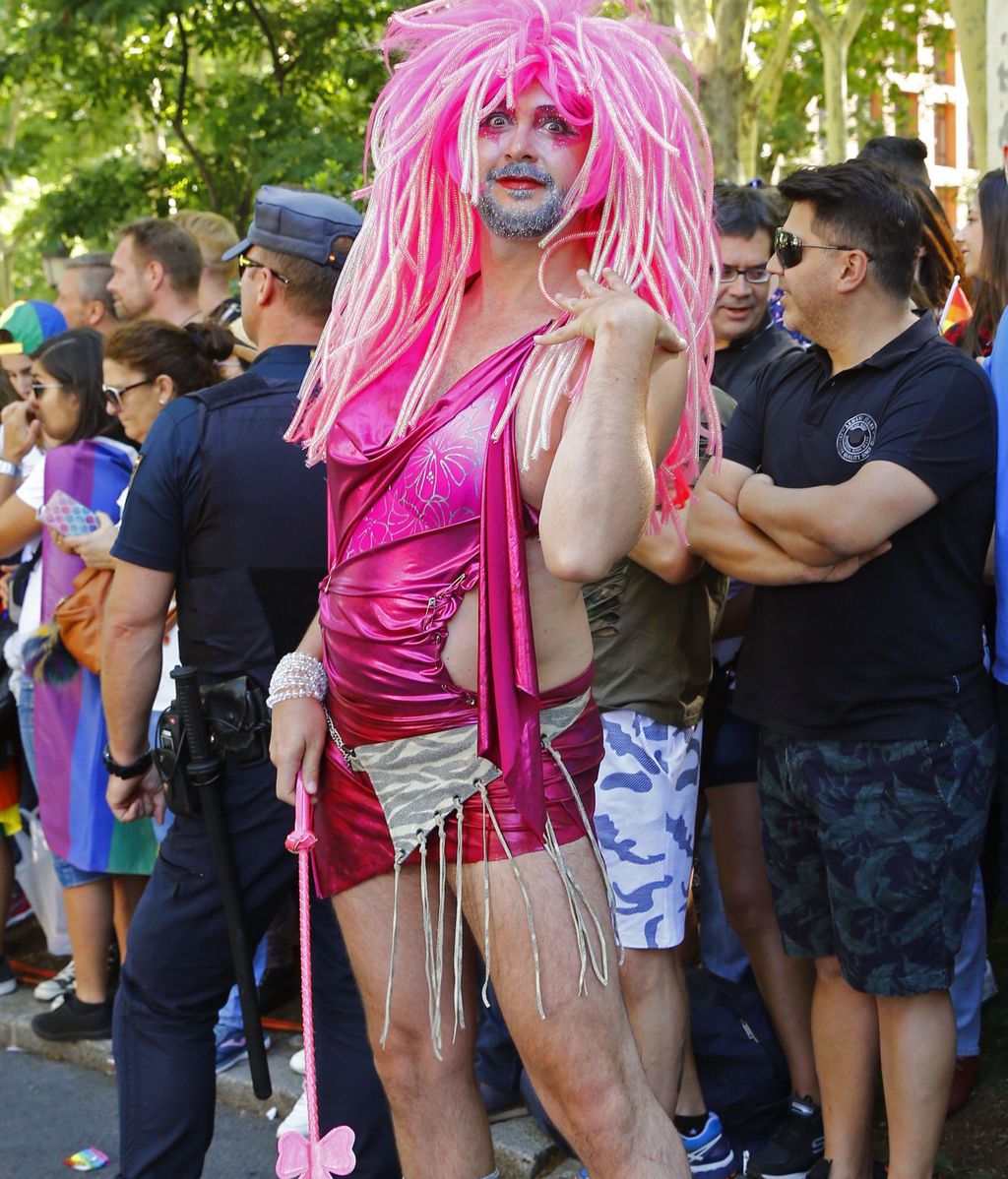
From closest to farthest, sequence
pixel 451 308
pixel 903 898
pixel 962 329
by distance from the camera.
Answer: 1. pixel 451 308
2. pixel 903 898
3. pixel 962 329

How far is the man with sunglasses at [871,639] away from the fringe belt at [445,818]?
3.15 ft

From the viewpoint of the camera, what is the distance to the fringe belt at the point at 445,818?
219 cm

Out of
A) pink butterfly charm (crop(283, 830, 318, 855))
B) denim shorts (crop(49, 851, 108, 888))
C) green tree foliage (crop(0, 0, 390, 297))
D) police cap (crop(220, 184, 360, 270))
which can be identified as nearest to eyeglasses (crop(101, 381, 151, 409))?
police cap (crop(220, 184, 360, 270))

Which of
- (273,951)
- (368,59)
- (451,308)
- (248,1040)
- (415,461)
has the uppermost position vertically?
(368,59)

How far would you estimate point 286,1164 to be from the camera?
2.28m

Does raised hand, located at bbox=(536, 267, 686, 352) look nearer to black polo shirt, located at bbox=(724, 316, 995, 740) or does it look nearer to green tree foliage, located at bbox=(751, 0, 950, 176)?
black polo shirt, located at bbox=(724, 316, 995, 740)

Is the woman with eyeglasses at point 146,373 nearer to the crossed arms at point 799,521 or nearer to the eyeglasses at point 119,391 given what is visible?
the eyeglasses at point 119,391

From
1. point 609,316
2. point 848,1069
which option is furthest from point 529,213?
point 848,1069

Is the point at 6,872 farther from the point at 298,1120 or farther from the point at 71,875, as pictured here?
the point at 298,1120

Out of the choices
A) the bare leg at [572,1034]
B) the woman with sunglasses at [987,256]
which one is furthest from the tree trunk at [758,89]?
the bare leg at [572,1034]

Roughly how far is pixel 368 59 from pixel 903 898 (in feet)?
26.7

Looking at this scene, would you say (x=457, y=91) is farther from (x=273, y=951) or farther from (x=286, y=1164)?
(x=273, y=951)

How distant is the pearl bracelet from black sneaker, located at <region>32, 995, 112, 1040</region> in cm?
247

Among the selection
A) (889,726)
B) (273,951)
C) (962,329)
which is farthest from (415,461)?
(273,951)
